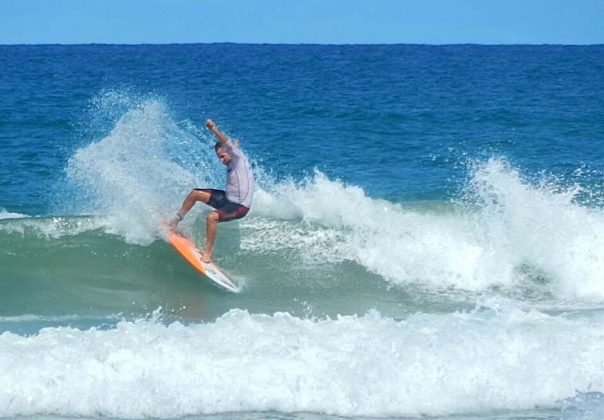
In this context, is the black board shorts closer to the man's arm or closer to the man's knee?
the man's knee

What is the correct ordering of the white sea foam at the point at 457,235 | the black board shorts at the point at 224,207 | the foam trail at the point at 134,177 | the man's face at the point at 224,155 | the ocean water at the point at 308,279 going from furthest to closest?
the foam trail at the point at 134,177 < the white sea foam at the point at 457,235 < the black board shorts at the point at 224,207 < the man's face at the point at 224,155 < the ocean water at the point at 308,279

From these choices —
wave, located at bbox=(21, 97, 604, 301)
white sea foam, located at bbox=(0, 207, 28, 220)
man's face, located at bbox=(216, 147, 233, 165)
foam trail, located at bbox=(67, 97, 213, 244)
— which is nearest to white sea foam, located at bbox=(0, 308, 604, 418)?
man's face, located at bbox=(216, 147, 233, 165)

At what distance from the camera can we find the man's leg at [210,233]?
34.5 ft

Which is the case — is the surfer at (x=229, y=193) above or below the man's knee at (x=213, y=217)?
above

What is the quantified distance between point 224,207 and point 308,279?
4.57 feet

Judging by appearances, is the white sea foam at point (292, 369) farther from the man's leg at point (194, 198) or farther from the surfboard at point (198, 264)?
the man's leg at point (194, 198)

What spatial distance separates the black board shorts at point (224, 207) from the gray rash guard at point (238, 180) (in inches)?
2.1

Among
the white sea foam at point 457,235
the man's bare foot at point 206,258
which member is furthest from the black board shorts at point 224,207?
the white sea foam at point 457,235

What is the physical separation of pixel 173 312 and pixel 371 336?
280 cm

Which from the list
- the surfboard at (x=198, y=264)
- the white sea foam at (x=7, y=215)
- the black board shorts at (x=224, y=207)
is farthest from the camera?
the white sea foam at (x=7, y=215)

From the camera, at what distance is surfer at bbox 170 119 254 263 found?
10.3 m

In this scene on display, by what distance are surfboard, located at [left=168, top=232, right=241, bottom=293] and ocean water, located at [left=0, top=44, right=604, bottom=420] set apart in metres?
0.14

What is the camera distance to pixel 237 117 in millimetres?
25922

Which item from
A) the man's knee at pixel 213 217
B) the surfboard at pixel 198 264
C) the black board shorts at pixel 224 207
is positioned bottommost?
the surfboard at pixel 198 264
